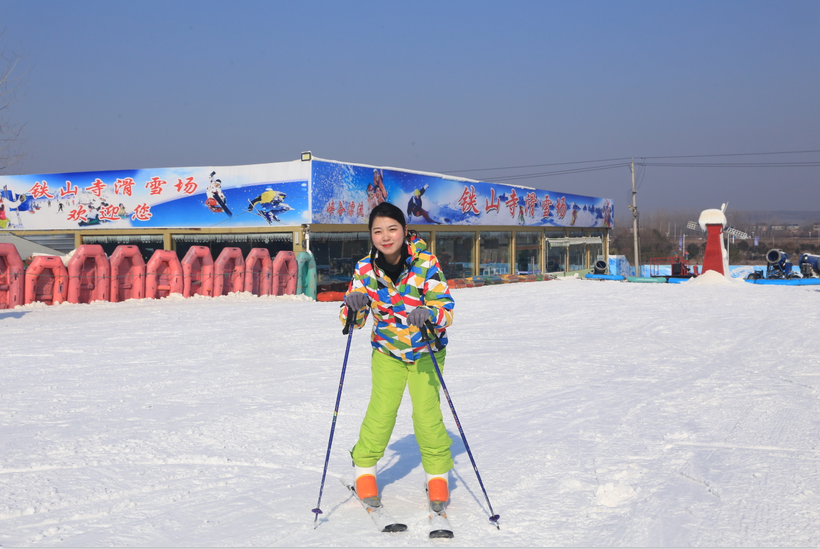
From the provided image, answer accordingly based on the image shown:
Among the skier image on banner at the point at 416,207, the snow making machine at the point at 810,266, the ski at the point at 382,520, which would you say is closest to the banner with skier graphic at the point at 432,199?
the skier image on banner at the point at 416,207

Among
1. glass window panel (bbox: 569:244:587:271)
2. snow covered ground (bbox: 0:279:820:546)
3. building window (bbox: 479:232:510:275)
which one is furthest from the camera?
glass window panel (bbox: 569:244:587:271)

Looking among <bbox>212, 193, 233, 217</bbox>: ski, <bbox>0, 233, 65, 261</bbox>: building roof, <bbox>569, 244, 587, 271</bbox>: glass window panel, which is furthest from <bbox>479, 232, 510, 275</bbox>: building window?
<bbox>0, 233, 65, 261</bbox>: building roof

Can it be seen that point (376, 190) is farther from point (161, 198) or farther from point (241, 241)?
point (161, 198)

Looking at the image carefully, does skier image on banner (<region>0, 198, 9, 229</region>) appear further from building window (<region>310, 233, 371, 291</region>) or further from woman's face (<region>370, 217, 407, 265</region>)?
woman's face (<region>370, 217, 407, 265</region>)

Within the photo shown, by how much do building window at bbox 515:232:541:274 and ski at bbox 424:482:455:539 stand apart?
3019 centimetres

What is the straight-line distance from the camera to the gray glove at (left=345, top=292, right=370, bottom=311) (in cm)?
344

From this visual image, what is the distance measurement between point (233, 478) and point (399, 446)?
4.27ft

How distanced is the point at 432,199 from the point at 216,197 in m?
8.60

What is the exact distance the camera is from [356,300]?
3445 mm

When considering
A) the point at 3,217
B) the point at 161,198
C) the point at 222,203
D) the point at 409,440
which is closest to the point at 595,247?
the point at 222,203

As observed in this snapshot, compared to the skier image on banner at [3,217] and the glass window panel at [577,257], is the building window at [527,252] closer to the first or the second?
the glass window panel at [577,257]

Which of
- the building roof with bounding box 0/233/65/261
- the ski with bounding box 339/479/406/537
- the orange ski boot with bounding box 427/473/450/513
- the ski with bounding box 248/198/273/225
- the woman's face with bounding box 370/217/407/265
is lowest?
the ski with bounding box 339/479/406/537

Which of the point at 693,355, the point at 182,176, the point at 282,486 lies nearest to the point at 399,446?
the point at 282,486

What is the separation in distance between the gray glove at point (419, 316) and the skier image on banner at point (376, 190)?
19.5 meters
